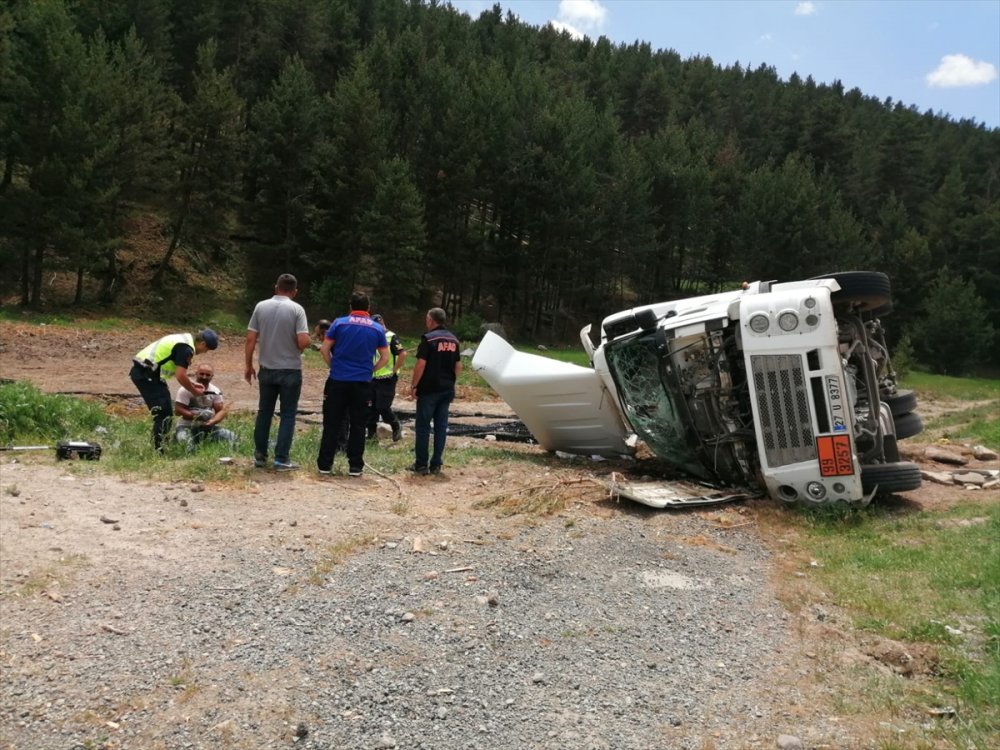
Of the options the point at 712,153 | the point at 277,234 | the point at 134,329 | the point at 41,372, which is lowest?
the point at 41,372

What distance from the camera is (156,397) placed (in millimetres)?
8422

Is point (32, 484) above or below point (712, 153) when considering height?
below

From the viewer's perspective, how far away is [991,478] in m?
10.0

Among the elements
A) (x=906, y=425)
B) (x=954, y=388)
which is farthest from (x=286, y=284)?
(x=954, y=388)

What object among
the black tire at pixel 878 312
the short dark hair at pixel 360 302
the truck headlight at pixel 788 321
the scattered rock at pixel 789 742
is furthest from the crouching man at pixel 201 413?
the black tire at pixel 878 312

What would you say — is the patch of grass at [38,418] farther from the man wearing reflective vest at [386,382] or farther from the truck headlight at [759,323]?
the truck headlight at [759,323]

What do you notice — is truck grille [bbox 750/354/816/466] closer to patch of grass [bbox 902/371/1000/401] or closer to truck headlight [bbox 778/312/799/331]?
truck headlight [bbox 778/312/799/331]

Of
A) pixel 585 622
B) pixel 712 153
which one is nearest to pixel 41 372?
pixel 585 622

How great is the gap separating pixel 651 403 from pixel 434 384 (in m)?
2.21

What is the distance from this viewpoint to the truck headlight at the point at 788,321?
7.27 meters

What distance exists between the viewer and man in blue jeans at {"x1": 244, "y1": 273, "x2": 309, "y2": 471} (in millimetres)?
7484

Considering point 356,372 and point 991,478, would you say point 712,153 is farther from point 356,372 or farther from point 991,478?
Result: point 356,372

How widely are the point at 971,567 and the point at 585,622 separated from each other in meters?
3.18

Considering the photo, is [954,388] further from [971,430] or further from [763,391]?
[763,391]
